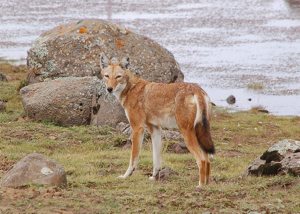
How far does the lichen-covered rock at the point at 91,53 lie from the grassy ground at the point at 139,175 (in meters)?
1.49

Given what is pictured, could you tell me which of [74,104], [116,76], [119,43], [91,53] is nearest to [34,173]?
[116,76]

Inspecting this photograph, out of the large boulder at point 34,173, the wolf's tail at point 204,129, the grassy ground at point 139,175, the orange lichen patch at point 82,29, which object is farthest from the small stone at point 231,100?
the large boulder at point 34,173

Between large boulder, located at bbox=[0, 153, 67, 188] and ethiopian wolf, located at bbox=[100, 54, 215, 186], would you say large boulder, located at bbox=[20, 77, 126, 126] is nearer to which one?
ethiopian wolf, located at bbox=[100, 54, 215, 186]

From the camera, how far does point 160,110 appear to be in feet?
43.5

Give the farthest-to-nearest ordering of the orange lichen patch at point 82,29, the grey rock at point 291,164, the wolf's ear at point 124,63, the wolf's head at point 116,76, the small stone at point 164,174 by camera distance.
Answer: the orange lichen patch at point 82,29 → the wolf's ear at point 124,63 → the wolf's head at point 116,76 → the small stone at point 164,174 → the grey rock at point 291,164

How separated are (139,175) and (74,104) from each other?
6.02 meters

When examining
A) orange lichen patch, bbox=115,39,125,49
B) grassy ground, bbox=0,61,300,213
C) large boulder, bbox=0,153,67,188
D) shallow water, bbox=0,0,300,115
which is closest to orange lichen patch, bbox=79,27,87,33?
orange lichen patch, bbox=115,39,125,49

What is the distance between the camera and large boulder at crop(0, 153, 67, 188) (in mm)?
11867

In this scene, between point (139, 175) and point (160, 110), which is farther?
point (139, 175)

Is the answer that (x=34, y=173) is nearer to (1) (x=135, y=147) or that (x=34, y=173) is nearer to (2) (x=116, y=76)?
(1) (x=135, y=147)

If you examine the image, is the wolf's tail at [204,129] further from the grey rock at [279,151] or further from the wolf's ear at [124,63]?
the wolf's ear at [124,63]

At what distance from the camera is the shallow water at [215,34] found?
93.9 ft

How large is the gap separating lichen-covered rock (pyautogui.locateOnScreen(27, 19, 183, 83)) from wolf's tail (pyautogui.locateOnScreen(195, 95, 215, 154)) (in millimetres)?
9443

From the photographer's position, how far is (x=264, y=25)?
138 feet
